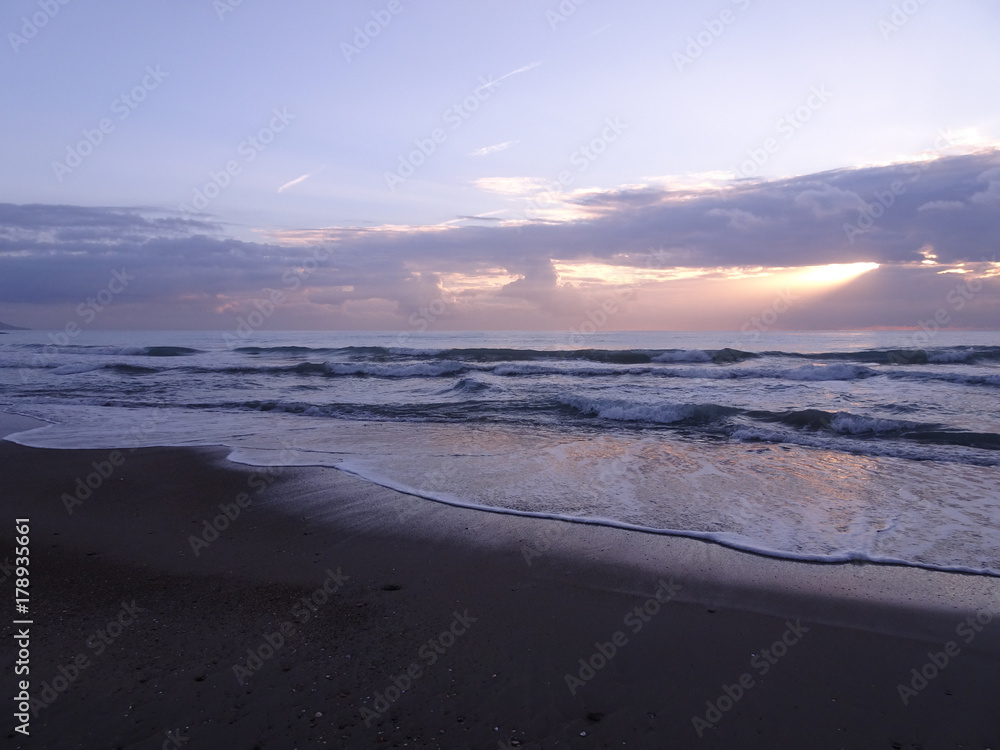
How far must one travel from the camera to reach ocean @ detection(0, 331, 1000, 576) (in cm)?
614

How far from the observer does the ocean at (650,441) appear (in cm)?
614

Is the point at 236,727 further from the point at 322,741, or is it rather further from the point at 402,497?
the point at 402,497

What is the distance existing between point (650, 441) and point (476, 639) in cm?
768

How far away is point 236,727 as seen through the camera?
9.40 ft

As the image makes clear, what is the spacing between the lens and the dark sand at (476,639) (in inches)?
114

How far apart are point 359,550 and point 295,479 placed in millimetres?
2958

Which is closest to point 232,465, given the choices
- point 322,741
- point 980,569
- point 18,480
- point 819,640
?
point 18,480

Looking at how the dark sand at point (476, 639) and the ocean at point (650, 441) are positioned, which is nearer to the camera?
the dark sand at point (476, 639)

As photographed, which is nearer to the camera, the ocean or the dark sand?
the dark sand

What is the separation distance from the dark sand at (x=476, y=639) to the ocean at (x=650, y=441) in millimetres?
887

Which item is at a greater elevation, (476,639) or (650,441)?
(476,639)

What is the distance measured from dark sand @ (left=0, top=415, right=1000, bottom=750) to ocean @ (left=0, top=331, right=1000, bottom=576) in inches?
34.9

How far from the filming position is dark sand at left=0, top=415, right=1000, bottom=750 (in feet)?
9.53

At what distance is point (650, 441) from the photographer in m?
10.8
